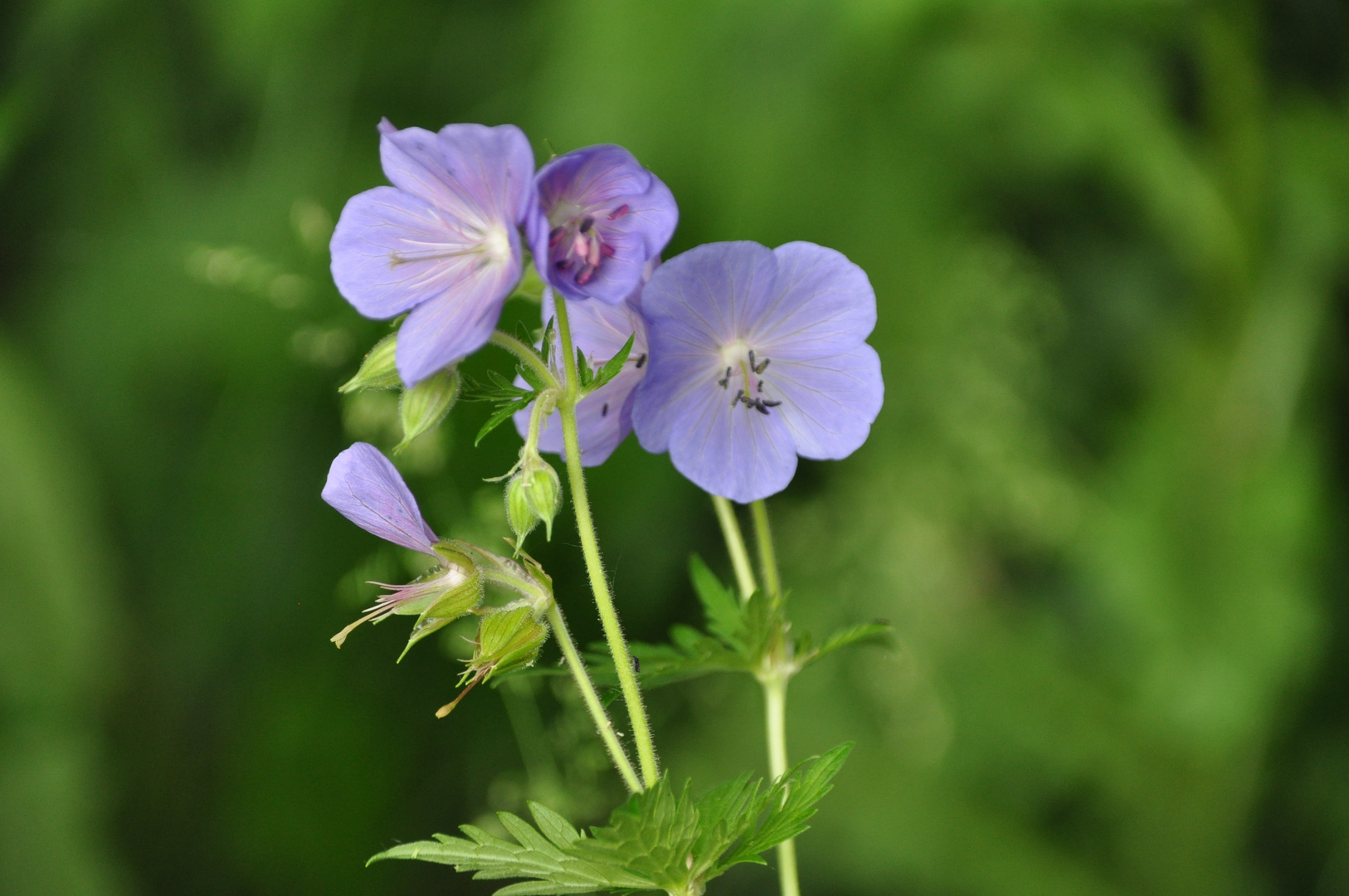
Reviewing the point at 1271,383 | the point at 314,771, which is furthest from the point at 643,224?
the point at 1271,383

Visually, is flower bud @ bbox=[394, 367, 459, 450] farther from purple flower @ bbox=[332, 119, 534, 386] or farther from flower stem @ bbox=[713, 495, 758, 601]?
flower stem @ bbox=[713, 495, 758, 601]

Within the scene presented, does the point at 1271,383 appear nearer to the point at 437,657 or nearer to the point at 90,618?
the point at 437,657

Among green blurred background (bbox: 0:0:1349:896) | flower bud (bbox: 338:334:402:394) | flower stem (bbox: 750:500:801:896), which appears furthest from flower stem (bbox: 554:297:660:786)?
green blurred background (bbox: 0:0:1349:896)

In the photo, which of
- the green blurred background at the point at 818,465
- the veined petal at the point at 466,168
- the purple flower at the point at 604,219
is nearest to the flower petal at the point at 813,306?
the purple flower at the point at 604,219

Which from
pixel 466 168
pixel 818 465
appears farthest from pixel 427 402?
pixel 818 465

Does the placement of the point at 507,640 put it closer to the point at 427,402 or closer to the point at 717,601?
the point at 427,402

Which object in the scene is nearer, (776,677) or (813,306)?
(813,306)

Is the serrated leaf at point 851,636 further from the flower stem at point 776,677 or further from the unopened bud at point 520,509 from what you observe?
the unopened bud at point 520,509

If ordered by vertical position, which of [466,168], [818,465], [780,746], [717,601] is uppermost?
[466,168]
